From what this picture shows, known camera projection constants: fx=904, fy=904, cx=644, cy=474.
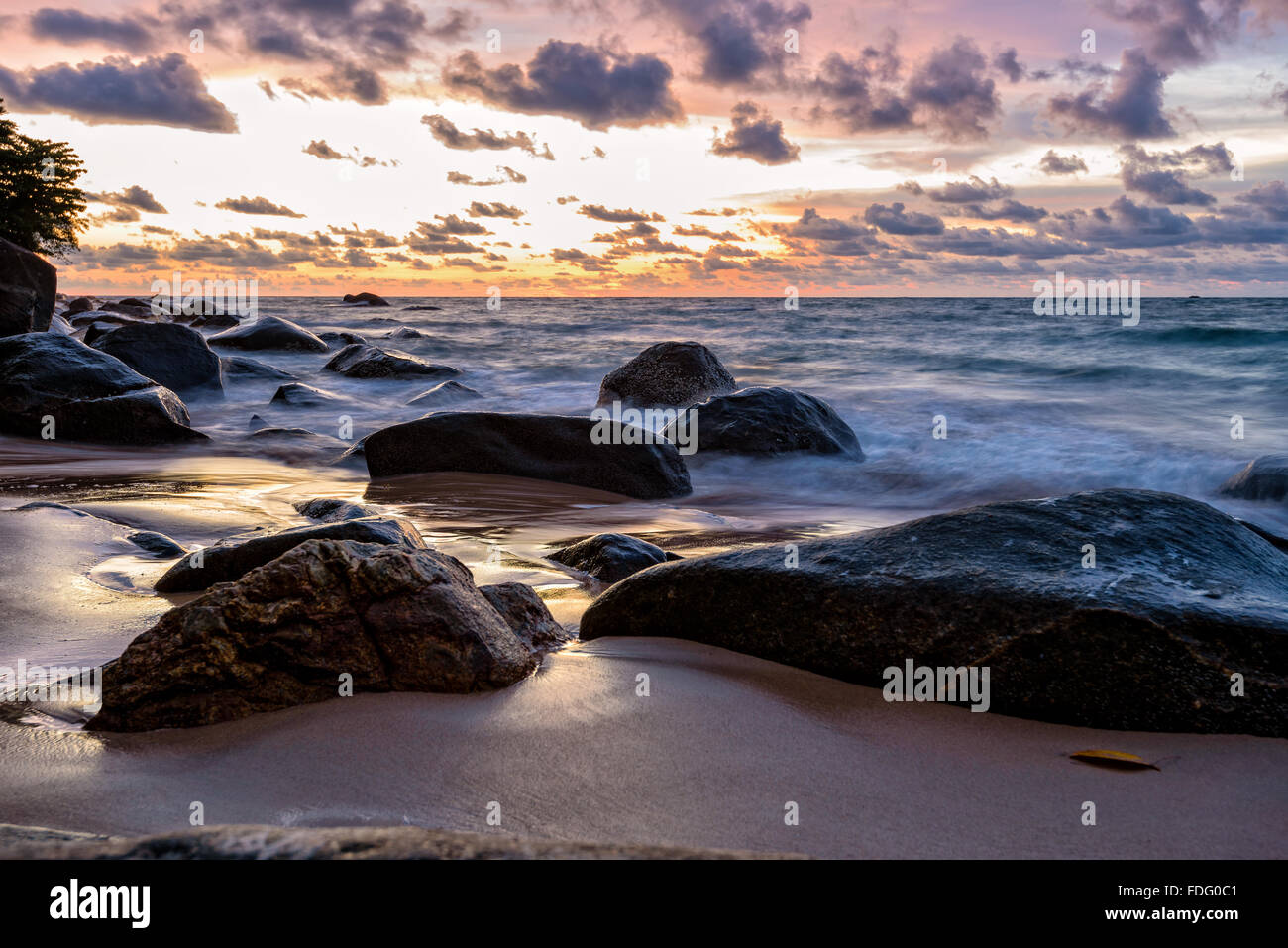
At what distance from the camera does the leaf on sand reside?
2.38m

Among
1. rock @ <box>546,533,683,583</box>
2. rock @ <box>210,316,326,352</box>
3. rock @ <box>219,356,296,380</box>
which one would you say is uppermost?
rock @ <box>210,316,326,352</box>

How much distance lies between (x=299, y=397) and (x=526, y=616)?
11.3m

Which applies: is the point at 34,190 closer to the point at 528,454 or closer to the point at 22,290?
the point at 22,290

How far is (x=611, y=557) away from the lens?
4738 millimetres

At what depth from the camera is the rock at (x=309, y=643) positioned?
2443 millimetres

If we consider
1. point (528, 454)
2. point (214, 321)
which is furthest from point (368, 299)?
point (528, 454)

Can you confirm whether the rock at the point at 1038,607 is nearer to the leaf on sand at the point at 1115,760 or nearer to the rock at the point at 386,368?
the leaf on sand at the point at 1115,760

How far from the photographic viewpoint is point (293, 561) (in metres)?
2.67

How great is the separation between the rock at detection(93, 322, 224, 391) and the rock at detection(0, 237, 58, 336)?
174 centimetres

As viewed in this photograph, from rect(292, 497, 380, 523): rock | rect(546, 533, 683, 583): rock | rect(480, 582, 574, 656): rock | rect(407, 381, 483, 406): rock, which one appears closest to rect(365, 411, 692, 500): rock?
rect(292, 497, 380, 523): rock

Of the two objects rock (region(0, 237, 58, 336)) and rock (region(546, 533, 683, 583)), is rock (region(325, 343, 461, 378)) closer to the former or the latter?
rock (region(0, 237, 58, 336))

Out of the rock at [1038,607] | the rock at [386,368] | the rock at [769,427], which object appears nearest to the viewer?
the rock at [1038,607]

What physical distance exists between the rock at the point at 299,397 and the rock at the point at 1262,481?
455 inches

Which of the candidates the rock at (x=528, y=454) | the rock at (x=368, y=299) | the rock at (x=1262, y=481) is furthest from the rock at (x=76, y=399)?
the rock at (x=368, y=299)
